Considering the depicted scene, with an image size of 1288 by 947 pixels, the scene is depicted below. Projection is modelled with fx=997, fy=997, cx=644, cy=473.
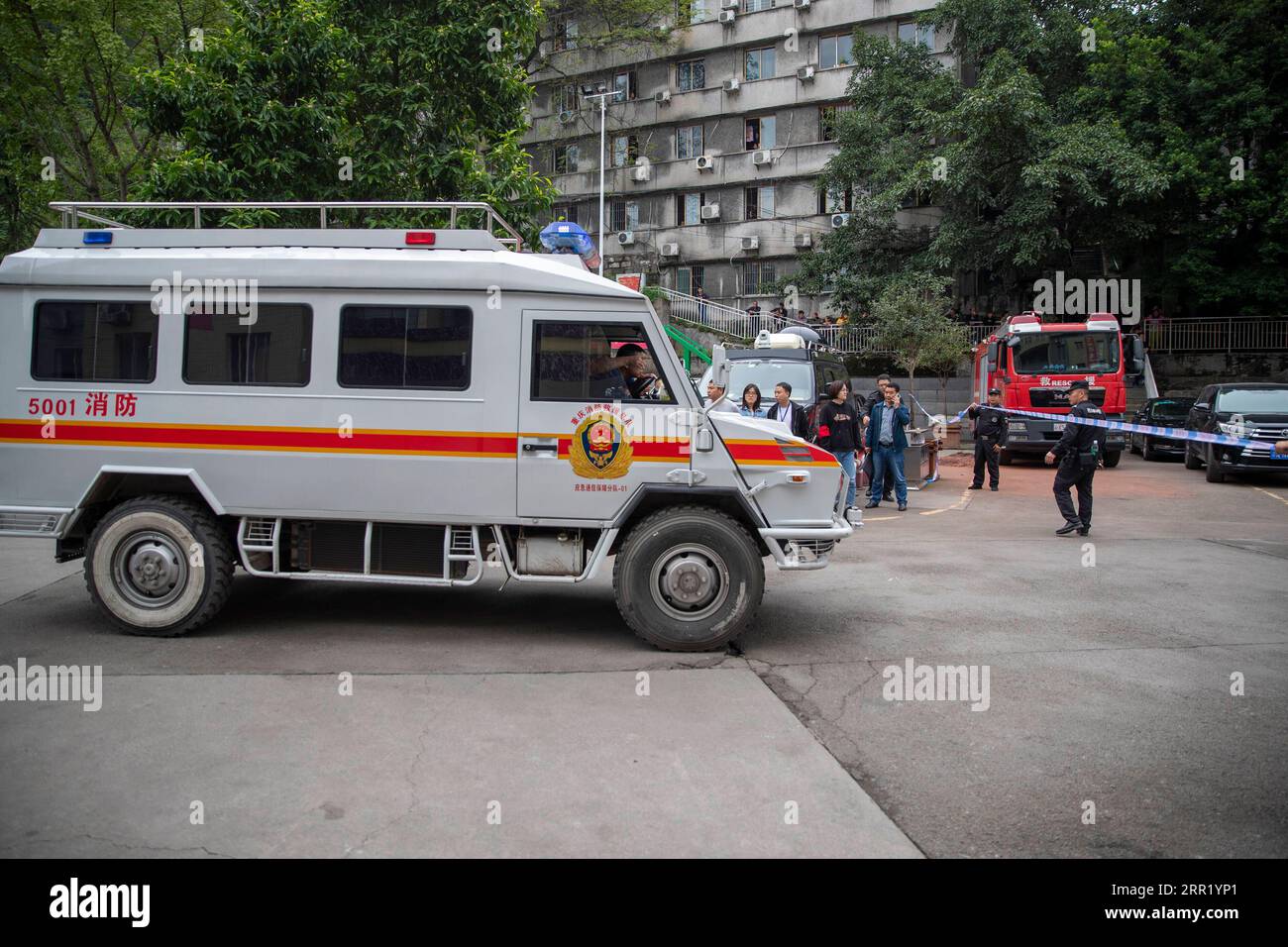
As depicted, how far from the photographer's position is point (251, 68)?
1351 centimetres

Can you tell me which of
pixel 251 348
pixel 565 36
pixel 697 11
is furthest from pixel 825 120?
pixel 251 348

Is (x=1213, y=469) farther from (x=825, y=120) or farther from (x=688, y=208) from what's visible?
(x=688, y=208)

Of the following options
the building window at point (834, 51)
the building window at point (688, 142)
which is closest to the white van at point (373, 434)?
the building window at point (834, 51)

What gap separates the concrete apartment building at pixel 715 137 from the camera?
3831cm

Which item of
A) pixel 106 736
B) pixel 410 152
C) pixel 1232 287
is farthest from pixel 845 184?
pixel 106 736

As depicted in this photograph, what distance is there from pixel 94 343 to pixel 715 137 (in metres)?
36.5

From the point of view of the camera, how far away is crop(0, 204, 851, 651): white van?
6.82m

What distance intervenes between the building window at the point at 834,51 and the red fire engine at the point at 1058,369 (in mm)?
19867

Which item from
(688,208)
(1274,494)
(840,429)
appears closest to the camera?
(840,429)

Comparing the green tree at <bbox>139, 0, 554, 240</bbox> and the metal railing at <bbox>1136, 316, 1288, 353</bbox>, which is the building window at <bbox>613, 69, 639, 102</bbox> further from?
the green tree at <bbox>139, 0, 554, 240</bbox>

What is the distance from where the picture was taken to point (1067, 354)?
22.0 meters

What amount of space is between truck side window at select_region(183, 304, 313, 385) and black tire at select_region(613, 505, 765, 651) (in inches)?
106

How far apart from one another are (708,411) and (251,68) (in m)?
10.1
